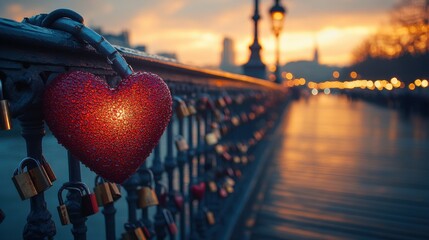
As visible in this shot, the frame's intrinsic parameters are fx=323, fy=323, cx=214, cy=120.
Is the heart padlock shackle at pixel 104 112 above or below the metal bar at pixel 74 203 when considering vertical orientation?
above

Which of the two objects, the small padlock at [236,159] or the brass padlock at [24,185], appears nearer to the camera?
the brass padlock at [24,185]

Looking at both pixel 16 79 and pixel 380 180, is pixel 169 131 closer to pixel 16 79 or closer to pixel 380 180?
pixel 16 79

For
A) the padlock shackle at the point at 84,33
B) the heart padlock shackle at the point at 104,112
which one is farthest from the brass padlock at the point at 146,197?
the padlock shackle at the point at 84,33

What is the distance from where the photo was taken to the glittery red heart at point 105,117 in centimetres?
75

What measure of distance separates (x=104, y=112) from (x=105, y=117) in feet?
0.04

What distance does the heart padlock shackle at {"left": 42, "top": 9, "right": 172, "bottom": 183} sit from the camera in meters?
0.75

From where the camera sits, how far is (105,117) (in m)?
0.76

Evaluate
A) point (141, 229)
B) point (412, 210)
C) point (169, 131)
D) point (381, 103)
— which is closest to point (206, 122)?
point (169, 131)

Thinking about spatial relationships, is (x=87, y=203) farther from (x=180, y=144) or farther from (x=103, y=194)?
(x=180, y=144)

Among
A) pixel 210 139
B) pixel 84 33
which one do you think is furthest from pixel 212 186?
pixel 84 33

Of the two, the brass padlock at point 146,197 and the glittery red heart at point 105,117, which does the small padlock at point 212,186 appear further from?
the glittery red heart at point 105,117

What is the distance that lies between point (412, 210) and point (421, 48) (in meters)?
38.7

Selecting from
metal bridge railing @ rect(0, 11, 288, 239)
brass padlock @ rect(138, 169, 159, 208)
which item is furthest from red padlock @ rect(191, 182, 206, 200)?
brass padlock @ rect(138, 169, 159, 208)

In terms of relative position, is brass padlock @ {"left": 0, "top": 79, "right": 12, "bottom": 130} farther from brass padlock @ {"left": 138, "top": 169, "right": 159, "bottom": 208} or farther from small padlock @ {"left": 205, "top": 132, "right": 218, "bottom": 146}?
small padlock @ {"left": 205, "top": 132, "right": 218, "bottom": 146}
